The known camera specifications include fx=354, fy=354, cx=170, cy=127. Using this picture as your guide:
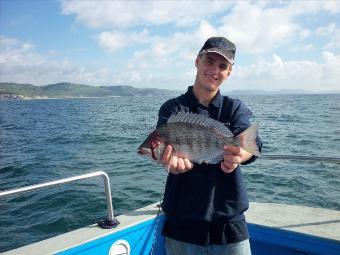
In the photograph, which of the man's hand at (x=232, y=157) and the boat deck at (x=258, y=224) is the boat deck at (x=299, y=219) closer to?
the boat deck at (x=258, y=224)

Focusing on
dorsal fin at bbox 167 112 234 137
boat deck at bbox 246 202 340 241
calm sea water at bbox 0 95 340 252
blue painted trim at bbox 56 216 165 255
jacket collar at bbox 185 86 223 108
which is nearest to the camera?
dorsal fin at bbox 167 112 234 137

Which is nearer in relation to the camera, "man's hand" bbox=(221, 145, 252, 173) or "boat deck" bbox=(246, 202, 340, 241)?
"man's hand" bbox=(221, 145, 252, 173)

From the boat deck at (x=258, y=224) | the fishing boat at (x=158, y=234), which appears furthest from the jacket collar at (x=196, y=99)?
the boat deck at (x=258, y=224)

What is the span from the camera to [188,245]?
11.4 feet

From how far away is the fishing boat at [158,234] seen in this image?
4.86 meters

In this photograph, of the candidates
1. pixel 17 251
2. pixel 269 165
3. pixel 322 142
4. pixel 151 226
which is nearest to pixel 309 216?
pixel 151 226

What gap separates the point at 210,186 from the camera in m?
3.35

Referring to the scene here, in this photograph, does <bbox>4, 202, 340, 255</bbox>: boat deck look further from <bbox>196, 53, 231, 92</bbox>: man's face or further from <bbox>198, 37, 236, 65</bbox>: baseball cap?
<bbox>198, 37, 236, 65</bbox>: baseball cap

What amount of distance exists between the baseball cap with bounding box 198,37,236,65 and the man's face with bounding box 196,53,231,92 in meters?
0.05

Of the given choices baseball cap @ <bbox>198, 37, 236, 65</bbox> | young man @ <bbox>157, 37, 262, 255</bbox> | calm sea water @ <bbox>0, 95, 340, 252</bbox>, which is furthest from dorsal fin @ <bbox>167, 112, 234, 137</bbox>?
calm sea water @ <bbox>0, 95, 340, 252</bbox>

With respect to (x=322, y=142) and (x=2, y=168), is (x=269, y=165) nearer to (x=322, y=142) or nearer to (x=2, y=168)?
(x=322, y=142)

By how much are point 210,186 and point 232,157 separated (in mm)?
369

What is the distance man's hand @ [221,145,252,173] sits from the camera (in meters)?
3.20

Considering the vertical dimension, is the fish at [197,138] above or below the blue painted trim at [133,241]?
above
